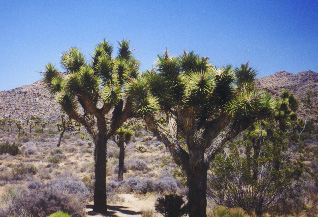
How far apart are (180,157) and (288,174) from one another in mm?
4246

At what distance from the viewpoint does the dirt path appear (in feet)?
27.7

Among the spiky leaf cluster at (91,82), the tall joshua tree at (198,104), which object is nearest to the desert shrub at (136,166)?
the spiky leaf cluster at (91,82)

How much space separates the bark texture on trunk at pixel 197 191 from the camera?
19.9ft

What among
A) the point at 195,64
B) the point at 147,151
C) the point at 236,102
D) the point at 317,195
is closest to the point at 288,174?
the point at 317,195

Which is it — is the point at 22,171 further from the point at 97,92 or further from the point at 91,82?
the point at 91,82

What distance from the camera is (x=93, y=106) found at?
817 cm

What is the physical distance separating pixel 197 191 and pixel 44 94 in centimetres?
6149

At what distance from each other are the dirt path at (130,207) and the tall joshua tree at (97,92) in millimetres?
566

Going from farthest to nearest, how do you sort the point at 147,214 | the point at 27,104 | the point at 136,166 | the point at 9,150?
the point at 27,104, the point at 9,150, the point at 136,166, the point at 147,214

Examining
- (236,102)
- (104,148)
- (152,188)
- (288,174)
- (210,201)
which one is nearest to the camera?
(236,102)

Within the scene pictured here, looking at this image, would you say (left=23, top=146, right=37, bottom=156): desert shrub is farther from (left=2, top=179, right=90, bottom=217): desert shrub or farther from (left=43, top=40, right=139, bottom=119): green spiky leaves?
(left=2, top=179, right=90, bottom=217): desert shrub

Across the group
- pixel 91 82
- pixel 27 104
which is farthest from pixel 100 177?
pixel 27 104

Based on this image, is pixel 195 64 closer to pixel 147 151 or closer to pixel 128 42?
pixel 128 42

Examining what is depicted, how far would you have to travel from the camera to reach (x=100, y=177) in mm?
8422
